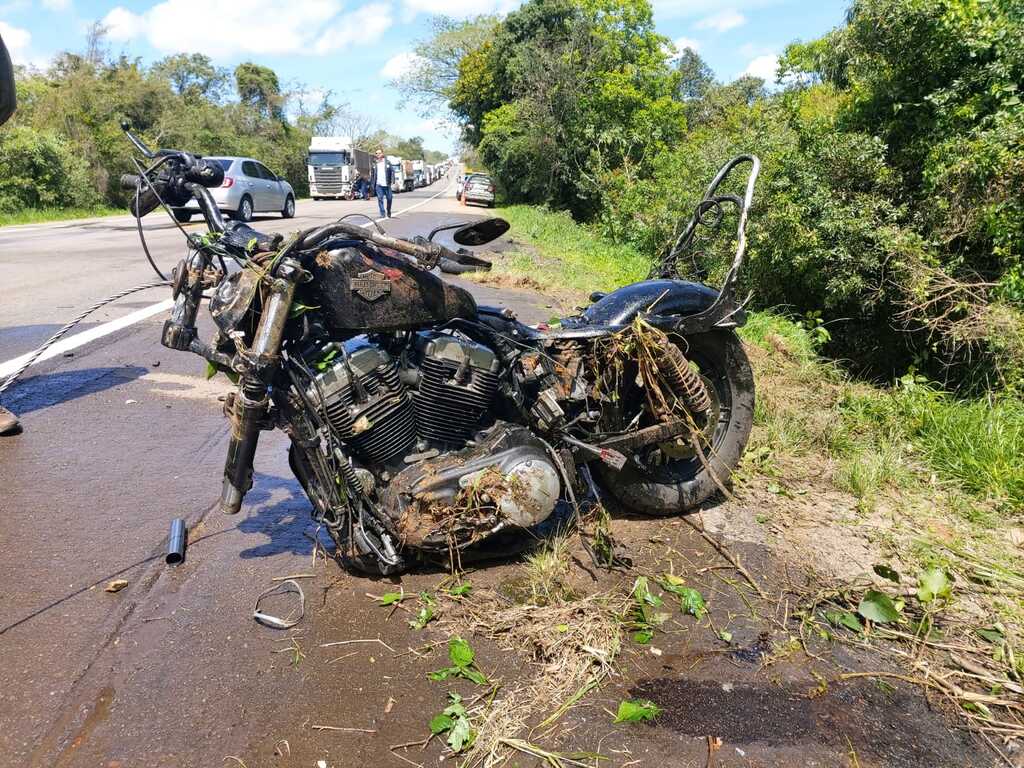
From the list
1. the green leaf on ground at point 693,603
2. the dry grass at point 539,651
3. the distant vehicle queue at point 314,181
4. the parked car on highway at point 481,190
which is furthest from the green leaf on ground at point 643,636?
the parked car on highway at point 481,190

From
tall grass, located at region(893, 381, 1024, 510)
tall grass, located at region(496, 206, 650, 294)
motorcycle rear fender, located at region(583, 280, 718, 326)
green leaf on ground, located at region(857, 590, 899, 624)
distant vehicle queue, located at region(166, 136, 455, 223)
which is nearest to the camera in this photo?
green leaf on ground, located at region(857, 590, 899, 624)

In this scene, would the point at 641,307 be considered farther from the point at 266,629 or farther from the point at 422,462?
the point at 266,629

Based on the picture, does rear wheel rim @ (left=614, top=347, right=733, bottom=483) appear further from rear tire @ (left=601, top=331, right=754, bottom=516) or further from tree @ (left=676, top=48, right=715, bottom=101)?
tree @ (left=676, top=48, right=715, bottom=101)

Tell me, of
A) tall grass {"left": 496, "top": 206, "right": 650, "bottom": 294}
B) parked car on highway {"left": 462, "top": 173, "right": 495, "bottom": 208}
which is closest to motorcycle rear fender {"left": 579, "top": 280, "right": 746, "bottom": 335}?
tall grass {"left": 496, "top": 206, "right": 650, "bottom": 294}

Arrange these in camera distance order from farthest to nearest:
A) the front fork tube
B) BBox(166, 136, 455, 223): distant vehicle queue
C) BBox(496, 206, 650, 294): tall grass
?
1. BBox(166, 136, 455, 223): distant vehicle queue
2. BBox(496, 206, 650, 294): tall grass
3. the front fork tube

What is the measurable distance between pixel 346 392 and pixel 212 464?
2037 mm

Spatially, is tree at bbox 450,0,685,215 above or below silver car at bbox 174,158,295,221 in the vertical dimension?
above

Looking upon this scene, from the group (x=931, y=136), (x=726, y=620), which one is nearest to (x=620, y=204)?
(x=931, y=136)

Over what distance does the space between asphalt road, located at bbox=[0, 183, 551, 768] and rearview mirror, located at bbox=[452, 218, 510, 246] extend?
1.62 metres

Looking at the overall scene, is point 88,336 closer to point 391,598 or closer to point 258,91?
point 391,598

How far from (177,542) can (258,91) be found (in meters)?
59.9

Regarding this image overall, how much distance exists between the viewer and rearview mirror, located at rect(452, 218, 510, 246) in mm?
3027

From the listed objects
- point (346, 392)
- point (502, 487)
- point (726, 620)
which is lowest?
point (726, 620)

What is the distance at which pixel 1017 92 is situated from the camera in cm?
634
